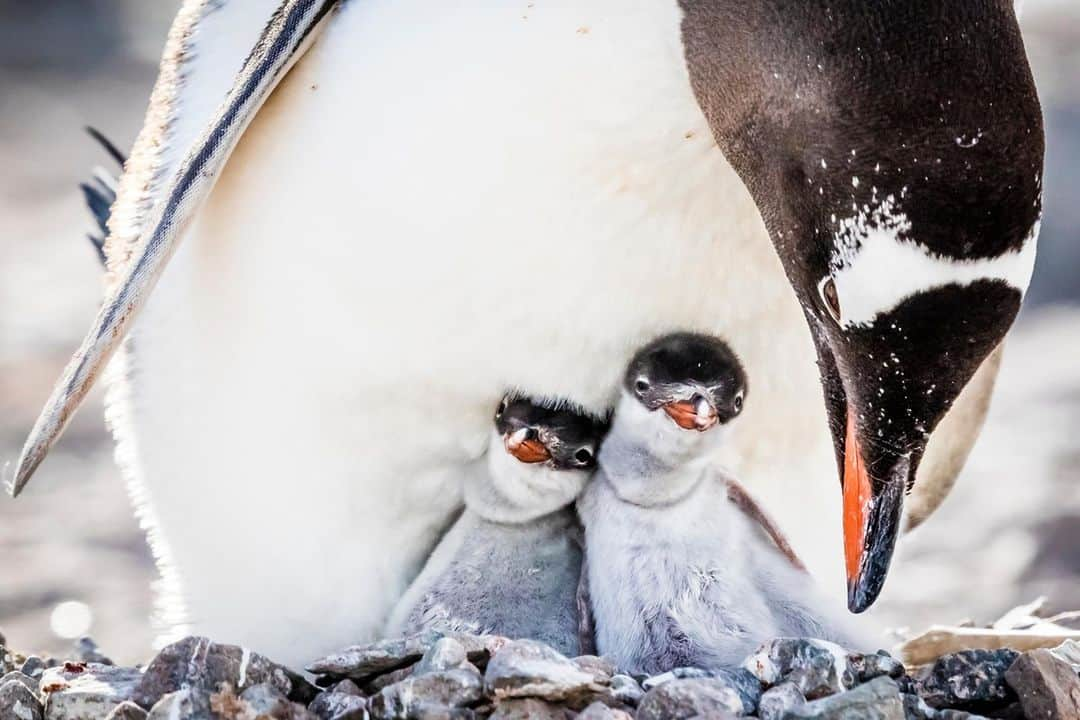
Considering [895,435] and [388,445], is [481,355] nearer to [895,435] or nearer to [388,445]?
[388,445]

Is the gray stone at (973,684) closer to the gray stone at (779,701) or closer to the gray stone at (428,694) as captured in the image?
the gray stone at (779,701)

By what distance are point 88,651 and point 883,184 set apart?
6.06 feet

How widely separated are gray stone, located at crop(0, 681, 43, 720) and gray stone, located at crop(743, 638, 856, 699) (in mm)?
772

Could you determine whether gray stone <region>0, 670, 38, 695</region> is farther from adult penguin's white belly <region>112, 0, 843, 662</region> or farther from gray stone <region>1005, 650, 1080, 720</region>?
gray stone <region>1005, 650, 1080, 720</region>

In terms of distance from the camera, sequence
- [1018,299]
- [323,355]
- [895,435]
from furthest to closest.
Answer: [323,355] → [895,435] → [1018,299]

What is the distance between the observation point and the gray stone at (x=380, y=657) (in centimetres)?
178

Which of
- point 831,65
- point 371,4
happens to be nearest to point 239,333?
point 371,4

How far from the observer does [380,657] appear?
1.80 metres

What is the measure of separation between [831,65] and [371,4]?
0.65 metres

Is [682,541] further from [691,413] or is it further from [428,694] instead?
[428,694]

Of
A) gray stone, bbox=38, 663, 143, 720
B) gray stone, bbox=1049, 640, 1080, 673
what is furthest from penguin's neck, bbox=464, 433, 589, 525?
gray stone, bbox=1049, 640, 1080, 673

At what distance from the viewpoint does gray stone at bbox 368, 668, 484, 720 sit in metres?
1.65

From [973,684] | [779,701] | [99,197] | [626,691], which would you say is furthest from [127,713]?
[99,197]

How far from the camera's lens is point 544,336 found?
7.09 feet
